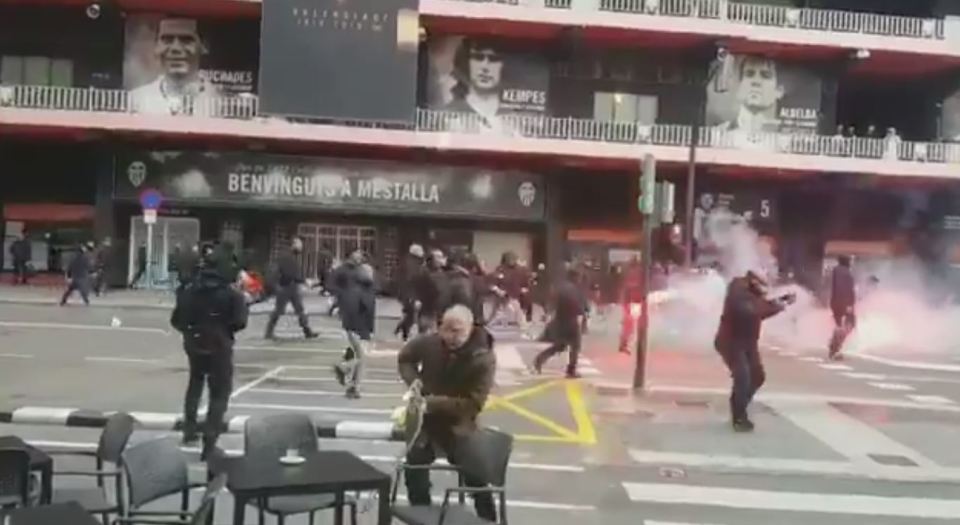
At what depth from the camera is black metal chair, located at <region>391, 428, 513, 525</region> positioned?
5.80 m

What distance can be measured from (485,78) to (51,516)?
27.2 m

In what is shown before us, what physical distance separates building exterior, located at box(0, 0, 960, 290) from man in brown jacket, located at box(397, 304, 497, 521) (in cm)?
2204

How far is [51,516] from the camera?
4.27 m

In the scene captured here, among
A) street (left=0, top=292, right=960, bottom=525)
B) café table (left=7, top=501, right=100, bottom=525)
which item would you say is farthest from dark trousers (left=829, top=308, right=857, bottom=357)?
café table (left=7, top=501, right=100, bottom=525)

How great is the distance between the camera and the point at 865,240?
3338 cm

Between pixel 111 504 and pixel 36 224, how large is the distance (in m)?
27.9

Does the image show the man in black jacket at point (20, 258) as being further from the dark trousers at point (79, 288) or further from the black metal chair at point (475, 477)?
the black metal chair at point (475, 477)

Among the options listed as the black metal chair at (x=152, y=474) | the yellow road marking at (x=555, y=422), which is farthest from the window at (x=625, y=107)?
the black metal chair at (x=152, y=474)

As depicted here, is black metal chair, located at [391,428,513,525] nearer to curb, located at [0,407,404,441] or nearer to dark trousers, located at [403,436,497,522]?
dark trousers, located at [403,436,497,522]

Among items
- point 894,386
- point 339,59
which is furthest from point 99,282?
point 894,386

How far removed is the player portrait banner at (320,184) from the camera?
98.4 ft

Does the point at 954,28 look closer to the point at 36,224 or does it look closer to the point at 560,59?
the point at 560,59

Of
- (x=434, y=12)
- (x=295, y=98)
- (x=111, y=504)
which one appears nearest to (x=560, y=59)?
(x=434, y=12)

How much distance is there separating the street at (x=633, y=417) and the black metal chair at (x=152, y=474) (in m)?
1.64
